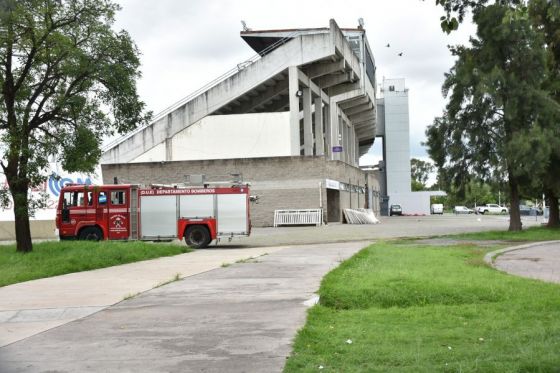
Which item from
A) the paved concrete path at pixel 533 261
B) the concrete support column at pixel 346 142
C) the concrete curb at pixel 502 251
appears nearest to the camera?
the paved concrete path at pixel 533 261

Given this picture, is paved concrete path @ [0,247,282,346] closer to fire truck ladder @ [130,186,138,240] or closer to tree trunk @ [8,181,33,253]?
tree trunk @ [8,181,33,253]

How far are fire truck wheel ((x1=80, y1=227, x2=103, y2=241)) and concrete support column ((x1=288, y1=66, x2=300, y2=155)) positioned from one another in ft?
76.1

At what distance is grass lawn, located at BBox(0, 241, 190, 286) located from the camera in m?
14.6

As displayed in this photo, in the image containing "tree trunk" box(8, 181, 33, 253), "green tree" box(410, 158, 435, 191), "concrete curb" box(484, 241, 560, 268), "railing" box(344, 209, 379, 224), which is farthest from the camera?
"green tree" box(410, 158, 435, 191)

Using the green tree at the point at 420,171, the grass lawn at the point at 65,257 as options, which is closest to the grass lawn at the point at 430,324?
the grass lawn at the point at 65,257

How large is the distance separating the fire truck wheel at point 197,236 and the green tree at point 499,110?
39.5ft

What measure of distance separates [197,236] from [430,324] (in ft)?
60.7

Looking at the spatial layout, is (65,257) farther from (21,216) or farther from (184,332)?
(184,332)

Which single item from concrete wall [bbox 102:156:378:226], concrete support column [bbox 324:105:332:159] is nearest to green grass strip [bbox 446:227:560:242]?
concrete wall [bbox 102:156:378:226]

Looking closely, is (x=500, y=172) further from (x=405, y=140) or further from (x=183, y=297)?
(x=405, y=140)

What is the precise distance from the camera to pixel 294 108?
45.8m

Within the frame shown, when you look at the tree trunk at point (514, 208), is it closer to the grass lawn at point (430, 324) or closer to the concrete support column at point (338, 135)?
the grass lawn at point (430, 324)

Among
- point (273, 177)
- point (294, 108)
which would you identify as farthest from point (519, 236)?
point (294, 108)

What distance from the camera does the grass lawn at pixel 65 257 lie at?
14.6 m
